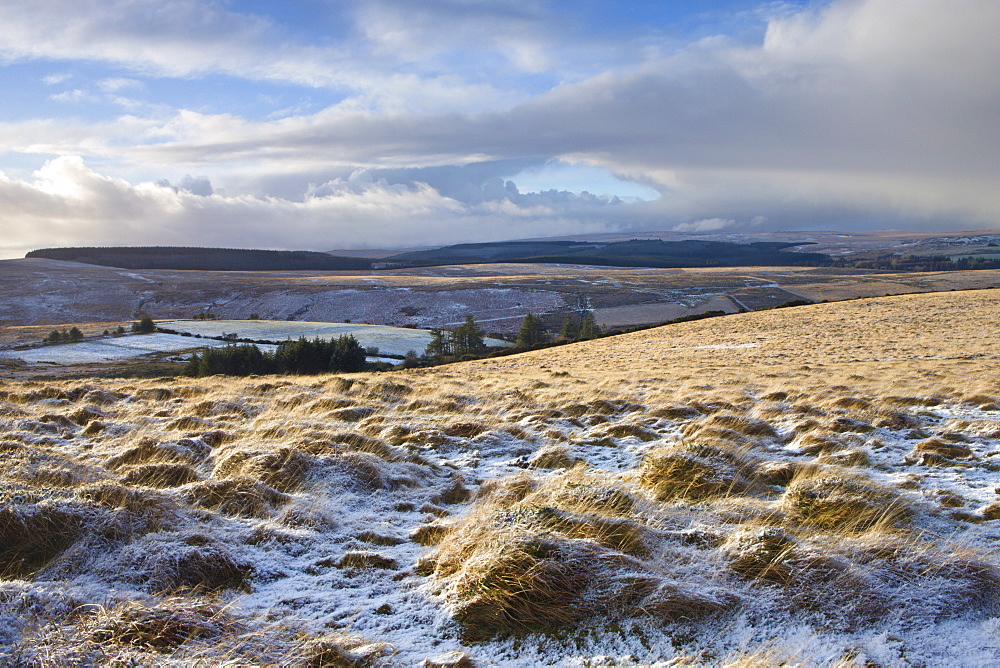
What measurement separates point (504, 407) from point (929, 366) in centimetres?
1878

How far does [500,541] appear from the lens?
14.6 feet

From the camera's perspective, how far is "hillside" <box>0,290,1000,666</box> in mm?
3564

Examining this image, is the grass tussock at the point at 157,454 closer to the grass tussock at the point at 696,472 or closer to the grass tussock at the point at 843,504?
the grass tussock at the point at 696,472

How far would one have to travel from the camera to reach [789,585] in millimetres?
4121

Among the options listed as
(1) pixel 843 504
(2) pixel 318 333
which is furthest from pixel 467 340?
(1) pixel 843 504

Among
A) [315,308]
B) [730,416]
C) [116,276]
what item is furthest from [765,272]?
[116,276]

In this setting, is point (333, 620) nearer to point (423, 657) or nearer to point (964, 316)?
point (423, 657)

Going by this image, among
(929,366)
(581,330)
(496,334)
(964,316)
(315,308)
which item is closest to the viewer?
(929,366)

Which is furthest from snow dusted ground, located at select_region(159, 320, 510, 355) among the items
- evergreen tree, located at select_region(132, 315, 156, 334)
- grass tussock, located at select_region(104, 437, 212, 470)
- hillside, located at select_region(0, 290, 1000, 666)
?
hillside, located at select_region(0, 290, 1000, 666)

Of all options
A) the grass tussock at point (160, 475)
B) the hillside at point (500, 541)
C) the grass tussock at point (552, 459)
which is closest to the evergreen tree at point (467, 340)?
the hillside at point (500, 541)

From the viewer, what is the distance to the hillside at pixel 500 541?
3.56m

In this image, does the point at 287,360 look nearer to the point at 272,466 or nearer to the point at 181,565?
the point at 272,466

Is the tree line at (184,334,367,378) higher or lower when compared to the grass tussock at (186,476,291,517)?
lower

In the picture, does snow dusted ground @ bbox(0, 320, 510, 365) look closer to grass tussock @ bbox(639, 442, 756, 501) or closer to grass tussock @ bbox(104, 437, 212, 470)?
grass tussock @ bbox(104, 437, 212, 470)
